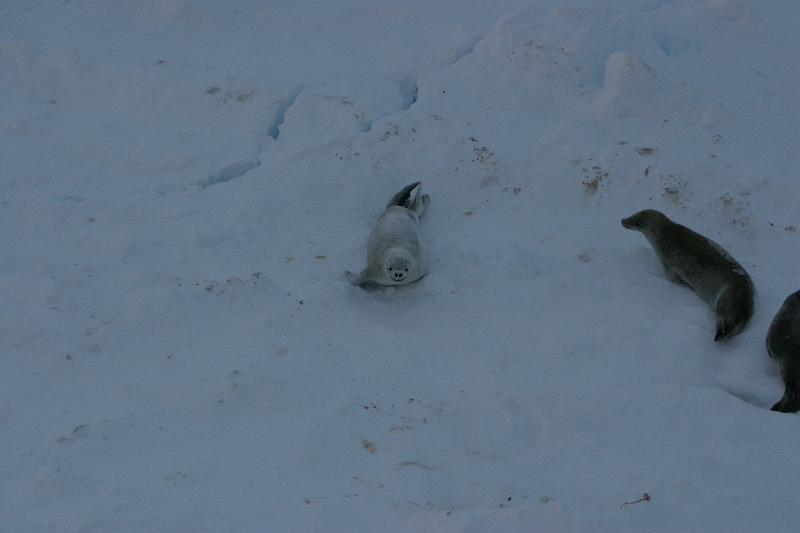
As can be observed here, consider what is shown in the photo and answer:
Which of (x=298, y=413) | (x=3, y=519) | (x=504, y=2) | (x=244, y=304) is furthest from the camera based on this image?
(x=504, y=2)

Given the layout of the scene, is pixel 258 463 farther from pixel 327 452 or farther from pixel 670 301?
pixel 670 301

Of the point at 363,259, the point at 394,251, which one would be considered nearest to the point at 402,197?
the point at 363,259

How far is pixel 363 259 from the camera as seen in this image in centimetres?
505

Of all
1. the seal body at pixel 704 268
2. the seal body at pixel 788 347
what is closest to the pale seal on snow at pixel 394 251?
the seal body at pixel 704 268

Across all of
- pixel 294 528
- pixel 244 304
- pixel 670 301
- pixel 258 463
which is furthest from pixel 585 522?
pixel 244 304

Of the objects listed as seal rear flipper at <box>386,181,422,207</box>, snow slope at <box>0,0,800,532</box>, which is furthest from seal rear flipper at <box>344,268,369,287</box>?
seal rear flipper at <box>386,181,422,207</box>

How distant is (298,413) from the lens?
3.74 metres

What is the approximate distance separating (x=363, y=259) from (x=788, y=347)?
2.50m

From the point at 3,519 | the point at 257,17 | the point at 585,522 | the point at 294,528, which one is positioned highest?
the point at 257,17

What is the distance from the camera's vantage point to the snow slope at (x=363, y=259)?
10.7ft

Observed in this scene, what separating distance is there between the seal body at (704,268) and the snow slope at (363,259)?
123 millimetres

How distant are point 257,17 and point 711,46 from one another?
13.7 feet

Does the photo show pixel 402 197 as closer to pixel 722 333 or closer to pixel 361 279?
pixel 361 279

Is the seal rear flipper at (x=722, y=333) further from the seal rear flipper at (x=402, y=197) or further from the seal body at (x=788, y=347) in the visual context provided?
the seal rear flipper at (x=402, y=197)
